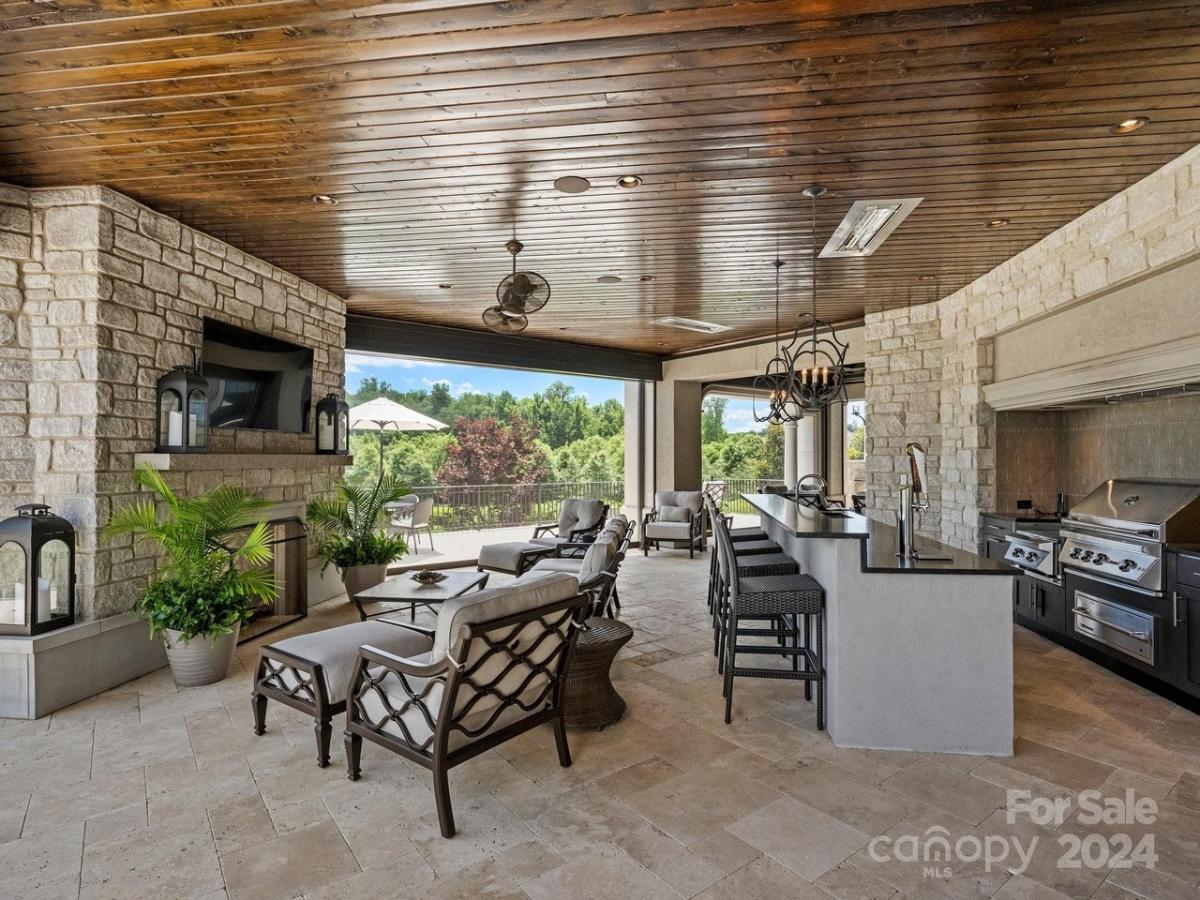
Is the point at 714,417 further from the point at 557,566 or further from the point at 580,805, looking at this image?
the point at 580,805

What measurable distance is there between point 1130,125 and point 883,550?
2.20 metres

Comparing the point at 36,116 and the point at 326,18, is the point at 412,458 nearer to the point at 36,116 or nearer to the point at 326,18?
the point at 36,116

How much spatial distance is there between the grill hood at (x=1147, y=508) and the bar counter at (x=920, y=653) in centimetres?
140

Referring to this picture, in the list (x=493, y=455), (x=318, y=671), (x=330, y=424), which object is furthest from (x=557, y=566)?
(x=493, y=455)

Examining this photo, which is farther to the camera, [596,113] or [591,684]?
[591,684]

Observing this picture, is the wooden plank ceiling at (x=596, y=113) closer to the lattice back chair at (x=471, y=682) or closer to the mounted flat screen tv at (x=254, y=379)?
the mounted flat screen tv at (x=254, y=379)

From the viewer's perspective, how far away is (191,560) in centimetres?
373

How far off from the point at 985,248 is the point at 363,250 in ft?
14.8

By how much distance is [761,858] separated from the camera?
2.08 m

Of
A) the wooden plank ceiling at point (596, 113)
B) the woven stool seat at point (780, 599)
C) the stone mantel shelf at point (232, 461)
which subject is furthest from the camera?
the stone mantel shelf at point (232, 461)

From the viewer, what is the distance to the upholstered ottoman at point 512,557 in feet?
19.9

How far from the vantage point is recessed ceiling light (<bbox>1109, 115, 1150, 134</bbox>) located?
9.13ft

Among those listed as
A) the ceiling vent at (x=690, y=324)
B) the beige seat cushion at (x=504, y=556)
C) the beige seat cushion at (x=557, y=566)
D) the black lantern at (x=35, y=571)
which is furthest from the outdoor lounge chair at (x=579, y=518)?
the black lantern at (x=35, y=571)

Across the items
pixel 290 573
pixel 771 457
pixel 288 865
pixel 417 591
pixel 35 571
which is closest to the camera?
pixel 288 865
